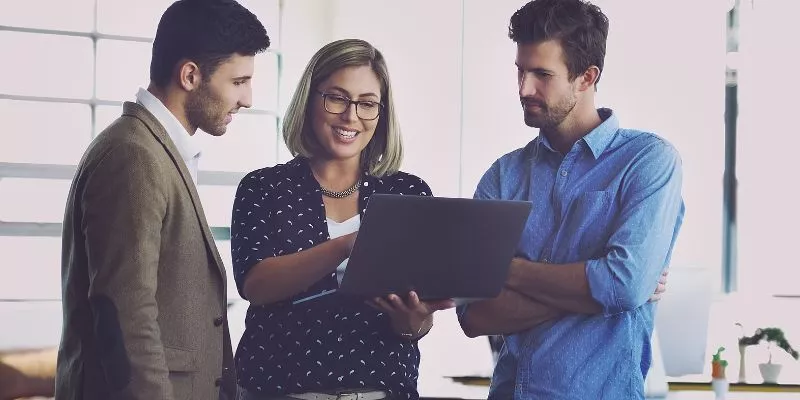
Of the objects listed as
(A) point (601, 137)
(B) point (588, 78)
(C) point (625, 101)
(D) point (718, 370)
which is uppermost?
(C) point (625, 101)

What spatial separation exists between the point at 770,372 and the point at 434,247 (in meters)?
2.87

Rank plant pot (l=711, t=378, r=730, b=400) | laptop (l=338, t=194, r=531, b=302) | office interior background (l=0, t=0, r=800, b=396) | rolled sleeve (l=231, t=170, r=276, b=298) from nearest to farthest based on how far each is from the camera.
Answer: laptop (l=338, t=194, r=531, b=302) → rolled sleeve (l=231, t=170, r=276, b=298) → plant pot (l=711, t=378, r=730, b=400) → office interior background (l=0, t=0, r=800, b=396)

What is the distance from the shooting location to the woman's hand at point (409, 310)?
6.38 feet

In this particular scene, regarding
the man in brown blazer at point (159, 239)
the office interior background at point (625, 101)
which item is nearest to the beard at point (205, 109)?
the man in brown blazer at point (159, 239)

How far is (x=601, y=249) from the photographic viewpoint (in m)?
1.94

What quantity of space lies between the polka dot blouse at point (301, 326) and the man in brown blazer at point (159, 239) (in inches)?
4.1

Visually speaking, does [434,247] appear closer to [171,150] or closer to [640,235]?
[640,235]

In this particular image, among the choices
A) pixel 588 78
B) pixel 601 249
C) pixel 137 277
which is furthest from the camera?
pixel 588 78

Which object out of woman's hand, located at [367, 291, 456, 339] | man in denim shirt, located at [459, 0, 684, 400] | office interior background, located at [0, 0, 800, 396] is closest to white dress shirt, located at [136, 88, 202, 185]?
woman's hand, located at [367, 291, 456, 339]

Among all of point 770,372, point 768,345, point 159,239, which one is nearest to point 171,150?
point 159,239

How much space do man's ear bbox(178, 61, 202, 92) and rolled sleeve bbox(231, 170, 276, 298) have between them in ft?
0.95

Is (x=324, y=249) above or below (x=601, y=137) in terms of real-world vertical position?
below

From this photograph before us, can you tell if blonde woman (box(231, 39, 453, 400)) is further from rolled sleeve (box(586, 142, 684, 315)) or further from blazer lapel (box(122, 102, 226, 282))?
rolled sleeve (box(586, 142, 684, 315))

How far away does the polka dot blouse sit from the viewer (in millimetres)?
1993
